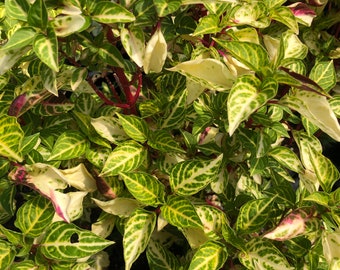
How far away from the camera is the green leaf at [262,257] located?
1.10 metres

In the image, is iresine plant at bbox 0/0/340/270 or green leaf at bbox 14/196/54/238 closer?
iresine plant at bbox 0/0/340/270

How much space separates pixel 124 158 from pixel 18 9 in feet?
1.41

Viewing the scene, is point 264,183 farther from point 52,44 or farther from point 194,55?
point 52,44

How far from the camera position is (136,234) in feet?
3.73

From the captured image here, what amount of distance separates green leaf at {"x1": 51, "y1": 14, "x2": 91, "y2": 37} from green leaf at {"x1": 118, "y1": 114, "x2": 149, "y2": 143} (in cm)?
27

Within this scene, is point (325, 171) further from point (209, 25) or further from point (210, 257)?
point (209, 25)

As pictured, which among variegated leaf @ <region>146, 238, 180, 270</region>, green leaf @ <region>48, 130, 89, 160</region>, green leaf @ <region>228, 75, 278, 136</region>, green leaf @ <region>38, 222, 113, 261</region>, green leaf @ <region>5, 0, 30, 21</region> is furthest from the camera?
variegated leaf @ <region>146, 238, 180, 270</region>

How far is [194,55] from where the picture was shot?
117 cm

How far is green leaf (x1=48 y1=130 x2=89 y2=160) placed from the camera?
120 cm

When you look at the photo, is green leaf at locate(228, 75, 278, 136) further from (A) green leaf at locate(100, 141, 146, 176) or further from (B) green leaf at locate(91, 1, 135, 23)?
(A) green leaf at locate(100, 141, 146, 176)

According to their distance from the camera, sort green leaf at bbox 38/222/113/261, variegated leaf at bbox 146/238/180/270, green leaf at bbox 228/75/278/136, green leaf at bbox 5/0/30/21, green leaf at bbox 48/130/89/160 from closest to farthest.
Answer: green leaf at bbox 228/75/278/136, green leaf at bbox 5/0/30/21, green leaf at bbox 38/222/113/261, green leaf at bbox 48/130/89/160, variegated leaf at bbox 146/238/180/270

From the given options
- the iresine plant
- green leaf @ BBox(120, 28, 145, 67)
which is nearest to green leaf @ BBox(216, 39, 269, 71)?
the iresine plant

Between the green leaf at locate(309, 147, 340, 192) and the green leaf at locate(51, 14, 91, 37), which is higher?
the green leaf at locate(51, 14, 91, 37)

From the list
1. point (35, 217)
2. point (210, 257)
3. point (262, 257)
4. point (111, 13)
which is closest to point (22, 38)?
point (111, 13)
